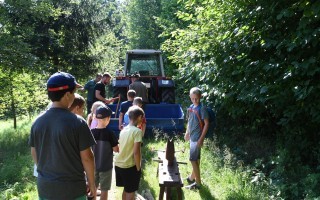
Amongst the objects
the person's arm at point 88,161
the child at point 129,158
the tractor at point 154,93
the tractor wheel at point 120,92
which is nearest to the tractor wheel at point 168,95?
the tractor at point 154,93

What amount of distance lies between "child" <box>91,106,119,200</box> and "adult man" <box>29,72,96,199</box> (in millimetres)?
1163

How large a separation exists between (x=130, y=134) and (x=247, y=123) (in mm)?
4578

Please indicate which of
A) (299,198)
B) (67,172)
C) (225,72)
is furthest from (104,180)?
(225,72)

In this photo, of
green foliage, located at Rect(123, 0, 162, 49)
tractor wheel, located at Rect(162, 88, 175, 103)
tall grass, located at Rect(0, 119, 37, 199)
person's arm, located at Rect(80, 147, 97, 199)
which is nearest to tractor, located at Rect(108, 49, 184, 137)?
tractor wheel, located at Rect(162, 88, 175, 103)

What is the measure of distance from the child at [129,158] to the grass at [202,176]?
104 cm

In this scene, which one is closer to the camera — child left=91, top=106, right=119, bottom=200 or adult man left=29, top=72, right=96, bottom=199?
adult man left=29, top=72, right=96, bottom=199

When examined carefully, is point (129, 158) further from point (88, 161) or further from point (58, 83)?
point (58, 83)

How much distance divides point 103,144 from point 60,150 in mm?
Answer: 1329

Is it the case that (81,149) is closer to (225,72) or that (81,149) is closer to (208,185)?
(208,185)

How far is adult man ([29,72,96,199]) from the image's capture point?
7.97ft

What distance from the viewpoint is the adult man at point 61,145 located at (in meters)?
2.43

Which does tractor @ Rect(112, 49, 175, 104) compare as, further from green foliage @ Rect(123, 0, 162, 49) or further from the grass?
green foliage @ Rect(123, 0, 162, 49)

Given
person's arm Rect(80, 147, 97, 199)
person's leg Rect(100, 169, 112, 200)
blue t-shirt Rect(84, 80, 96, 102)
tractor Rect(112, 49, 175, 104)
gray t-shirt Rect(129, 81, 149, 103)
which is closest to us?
person's arm Rect(80, 147, 97, 199)

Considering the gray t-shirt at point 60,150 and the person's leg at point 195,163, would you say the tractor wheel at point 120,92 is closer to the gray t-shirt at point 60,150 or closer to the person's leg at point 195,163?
the person's leg at point 195,163
